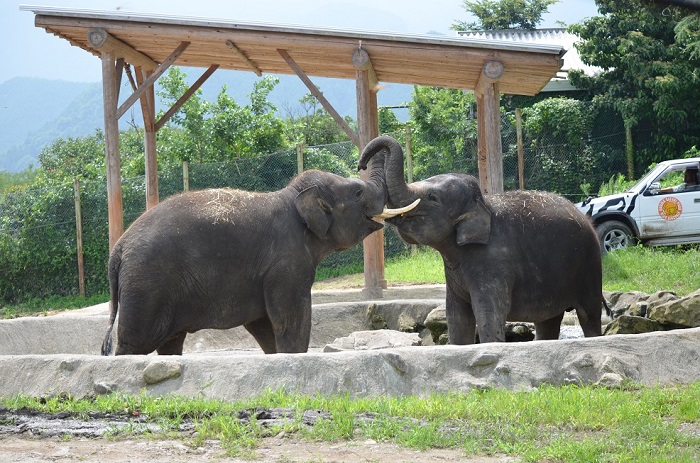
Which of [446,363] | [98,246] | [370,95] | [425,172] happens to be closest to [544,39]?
[425,172]

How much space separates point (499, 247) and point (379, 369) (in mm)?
2560

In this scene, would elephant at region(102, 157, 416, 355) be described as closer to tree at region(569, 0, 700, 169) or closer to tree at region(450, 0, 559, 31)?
tree at region(569, 0, 700, 169)

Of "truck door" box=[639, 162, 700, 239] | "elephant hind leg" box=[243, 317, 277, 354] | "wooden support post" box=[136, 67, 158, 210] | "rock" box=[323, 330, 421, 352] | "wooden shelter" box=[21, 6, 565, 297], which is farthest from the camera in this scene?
"truck door" box=[639, 162, 700, 239]

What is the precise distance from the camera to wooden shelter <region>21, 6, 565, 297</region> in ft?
43.8

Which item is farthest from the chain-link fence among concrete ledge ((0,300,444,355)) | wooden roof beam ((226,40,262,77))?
concrete ledge ((0,300,444,355))

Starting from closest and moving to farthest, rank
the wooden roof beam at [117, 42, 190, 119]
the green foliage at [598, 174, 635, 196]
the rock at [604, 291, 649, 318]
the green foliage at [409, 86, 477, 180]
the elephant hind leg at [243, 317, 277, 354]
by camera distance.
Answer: the elephant hind leg at [243, 317, 277, 354], the rock at [604, 291, 649, 318], the wooden roof beam at [117, 42, 190, 119], the green foliage at [598, 174, 635, 196], the green foliage at [409, 86, 477, 180]

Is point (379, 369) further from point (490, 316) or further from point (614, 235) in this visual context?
point (614, 235)

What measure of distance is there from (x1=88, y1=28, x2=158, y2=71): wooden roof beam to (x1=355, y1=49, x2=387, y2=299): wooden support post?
3.60 meters

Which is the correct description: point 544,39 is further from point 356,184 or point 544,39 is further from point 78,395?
point 78,395

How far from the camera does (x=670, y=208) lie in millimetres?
18281

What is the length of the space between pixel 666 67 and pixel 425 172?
7.44 meters

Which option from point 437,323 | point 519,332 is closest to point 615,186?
point 519,332

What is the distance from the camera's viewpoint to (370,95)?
14531 millimetres

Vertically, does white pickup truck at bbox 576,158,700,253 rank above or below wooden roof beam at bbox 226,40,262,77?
below
